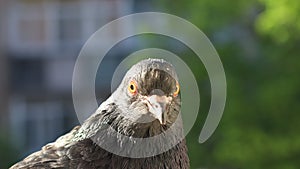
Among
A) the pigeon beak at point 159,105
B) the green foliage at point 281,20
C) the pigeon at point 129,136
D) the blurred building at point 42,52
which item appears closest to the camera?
the pigeon beak at point 159,105

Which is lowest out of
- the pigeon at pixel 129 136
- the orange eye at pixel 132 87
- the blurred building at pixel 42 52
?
the pigeon at pixel 129 136

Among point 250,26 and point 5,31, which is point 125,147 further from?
point 5,31

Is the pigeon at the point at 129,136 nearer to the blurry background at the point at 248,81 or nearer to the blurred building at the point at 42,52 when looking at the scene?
the blurry background at the point at 248,81

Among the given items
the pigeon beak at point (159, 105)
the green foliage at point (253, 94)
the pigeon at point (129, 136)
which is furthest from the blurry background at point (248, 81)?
the pigeon beak at point (159, 105)

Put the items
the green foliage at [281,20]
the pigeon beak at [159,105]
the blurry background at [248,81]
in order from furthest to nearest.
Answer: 1. the blurry background at [248,81]
2. the green foliage at [281,20]
3. the pigeon beak at [159,105]

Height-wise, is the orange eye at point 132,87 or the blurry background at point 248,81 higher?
the blurry background at point 248,81

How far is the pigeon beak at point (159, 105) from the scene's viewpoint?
3904mm

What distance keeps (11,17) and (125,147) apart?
20.0 meters

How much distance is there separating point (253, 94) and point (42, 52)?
1000cm

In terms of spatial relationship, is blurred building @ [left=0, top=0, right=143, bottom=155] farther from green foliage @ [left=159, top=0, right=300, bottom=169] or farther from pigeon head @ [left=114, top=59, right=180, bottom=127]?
pigeon head @ [left=114, top=59, right=180, bottom=127]

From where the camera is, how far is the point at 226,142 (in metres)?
13.8

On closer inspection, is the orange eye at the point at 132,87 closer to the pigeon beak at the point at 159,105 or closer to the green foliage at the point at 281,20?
the pigeon beak at the point at 159,105

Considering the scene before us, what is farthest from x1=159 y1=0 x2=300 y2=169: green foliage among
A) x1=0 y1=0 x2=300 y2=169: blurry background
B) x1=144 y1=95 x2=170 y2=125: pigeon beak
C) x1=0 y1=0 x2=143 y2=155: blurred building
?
x1=144 y1=95 x2=170 y2=125: pigeon beak

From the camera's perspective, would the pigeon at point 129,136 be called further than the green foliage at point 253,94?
No
